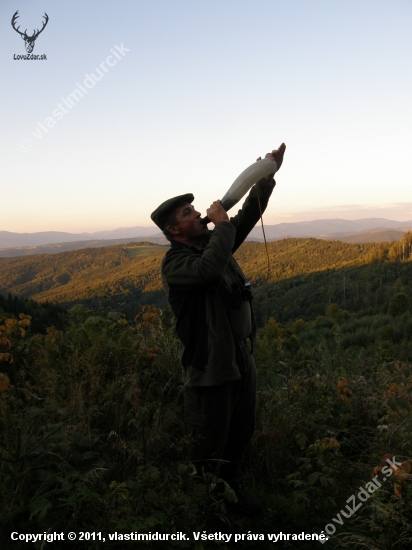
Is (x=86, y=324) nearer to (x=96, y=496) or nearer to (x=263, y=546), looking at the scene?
(x=96, y=496)

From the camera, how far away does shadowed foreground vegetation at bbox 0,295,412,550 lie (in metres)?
2.14

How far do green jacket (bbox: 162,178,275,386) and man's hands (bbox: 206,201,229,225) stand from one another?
9cm

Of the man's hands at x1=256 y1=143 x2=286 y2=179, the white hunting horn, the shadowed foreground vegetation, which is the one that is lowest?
the shadowed foreground vegetation

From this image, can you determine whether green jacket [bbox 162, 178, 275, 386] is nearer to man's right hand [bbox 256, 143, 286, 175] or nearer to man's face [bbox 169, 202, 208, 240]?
man's face [bbox 169, 202, 208, 240]

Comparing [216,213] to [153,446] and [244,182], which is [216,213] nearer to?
[244,182]

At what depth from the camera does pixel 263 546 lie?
248cm

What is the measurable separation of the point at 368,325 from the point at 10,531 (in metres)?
48.5

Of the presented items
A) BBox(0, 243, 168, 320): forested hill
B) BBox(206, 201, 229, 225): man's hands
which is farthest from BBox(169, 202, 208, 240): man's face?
BBox(0, 243, 168, 320): forested hill

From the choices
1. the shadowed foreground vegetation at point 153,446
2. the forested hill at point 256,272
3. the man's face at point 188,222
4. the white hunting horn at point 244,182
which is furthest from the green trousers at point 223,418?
the forested hill at point 256,272

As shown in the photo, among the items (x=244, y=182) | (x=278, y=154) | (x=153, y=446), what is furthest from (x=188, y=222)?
(x=153, y=446)

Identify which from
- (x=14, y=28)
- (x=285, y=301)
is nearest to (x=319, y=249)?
(x=285, y=301)

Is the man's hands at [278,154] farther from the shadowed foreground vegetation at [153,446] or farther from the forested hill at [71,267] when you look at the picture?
the forested hill at [71,267]

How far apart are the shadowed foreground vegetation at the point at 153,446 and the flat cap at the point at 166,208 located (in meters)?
1.01

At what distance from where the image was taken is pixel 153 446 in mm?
2746
